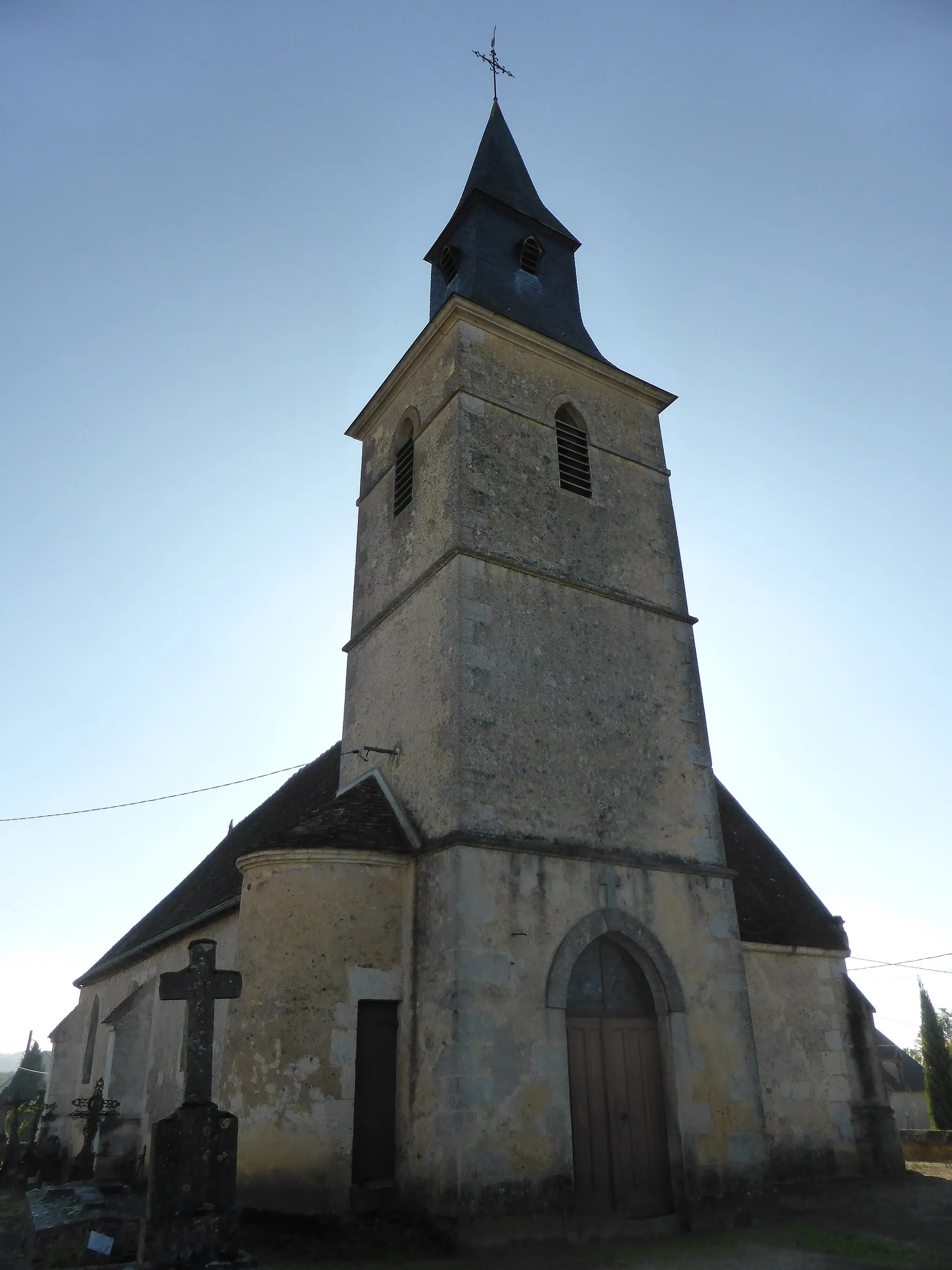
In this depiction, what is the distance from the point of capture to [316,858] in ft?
29.9

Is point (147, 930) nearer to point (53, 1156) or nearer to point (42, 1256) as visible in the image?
point (53, 1156)

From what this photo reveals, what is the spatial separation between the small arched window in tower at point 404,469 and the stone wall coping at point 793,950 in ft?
25.3

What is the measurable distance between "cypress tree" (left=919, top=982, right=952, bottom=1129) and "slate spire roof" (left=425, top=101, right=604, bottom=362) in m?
21.5

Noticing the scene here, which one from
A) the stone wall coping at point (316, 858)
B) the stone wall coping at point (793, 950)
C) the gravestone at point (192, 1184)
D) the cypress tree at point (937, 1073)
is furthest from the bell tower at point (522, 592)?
the cypress tree at point (937, 1073)

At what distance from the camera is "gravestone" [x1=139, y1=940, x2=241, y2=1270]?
5.84 m

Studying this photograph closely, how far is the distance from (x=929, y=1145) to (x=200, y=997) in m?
14.9

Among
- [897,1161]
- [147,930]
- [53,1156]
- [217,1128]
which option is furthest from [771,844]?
[53,1156]

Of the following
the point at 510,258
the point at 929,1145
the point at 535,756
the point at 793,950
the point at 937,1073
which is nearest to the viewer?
the point at 535,756

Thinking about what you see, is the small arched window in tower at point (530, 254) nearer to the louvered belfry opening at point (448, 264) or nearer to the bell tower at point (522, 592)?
the bell tower at point (522, 592)

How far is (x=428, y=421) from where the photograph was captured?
40.6ft

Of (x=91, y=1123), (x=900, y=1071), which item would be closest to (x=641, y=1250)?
(x=91, y=1123)

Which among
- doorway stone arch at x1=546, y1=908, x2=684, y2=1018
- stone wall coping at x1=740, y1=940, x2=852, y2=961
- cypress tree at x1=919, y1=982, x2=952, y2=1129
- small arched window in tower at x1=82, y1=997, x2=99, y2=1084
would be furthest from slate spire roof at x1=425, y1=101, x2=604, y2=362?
cypress tree at x1=919, y1=982, x2=952, y2=1129

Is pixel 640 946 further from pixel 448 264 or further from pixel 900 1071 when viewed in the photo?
pixel 900 1071

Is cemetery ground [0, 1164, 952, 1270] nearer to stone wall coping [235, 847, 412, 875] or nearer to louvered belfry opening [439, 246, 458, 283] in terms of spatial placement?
stone wall coping [235, 847, 412, 875]
